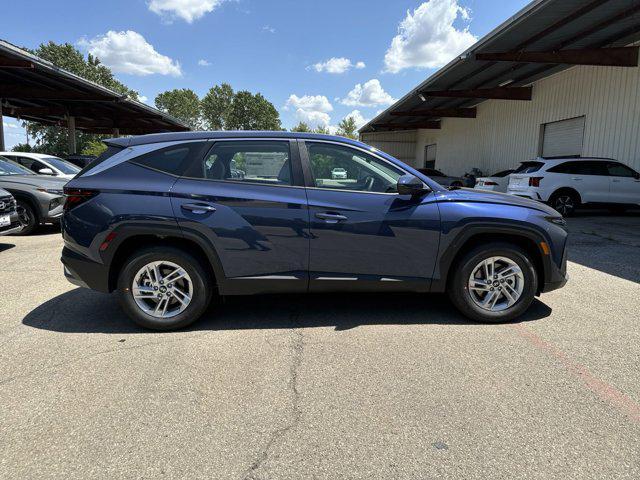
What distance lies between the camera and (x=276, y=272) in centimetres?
369

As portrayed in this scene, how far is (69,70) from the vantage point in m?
51.4

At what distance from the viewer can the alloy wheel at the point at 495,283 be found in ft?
12.8

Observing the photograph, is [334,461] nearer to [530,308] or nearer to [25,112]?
[530,308]

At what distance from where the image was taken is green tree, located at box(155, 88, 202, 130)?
87438 mm

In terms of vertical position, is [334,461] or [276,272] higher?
[276,272]

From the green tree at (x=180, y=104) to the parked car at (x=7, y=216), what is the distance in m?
85.3

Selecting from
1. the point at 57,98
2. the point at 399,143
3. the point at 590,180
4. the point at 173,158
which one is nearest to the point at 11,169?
the point at 173,158

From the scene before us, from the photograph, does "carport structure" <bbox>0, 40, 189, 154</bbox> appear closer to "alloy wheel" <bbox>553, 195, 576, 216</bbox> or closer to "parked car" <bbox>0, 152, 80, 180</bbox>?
"parked car" <bbox>0, 152, 80, 180</bbox>

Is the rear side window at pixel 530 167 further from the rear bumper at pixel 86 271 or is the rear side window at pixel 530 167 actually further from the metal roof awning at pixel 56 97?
the metal roof awning at pixel 56 97

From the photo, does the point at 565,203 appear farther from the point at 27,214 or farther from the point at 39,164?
the point at 39,164

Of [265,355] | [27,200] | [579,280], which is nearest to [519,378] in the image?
[265,355]

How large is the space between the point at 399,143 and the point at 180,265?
3595 cm

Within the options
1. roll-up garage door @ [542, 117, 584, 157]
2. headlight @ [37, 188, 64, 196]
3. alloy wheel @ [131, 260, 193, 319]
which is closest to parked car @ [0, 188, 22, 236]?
headlight @ [37, 188, 64, 196]

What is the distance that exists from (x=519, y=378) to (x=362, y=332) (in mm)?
1285
